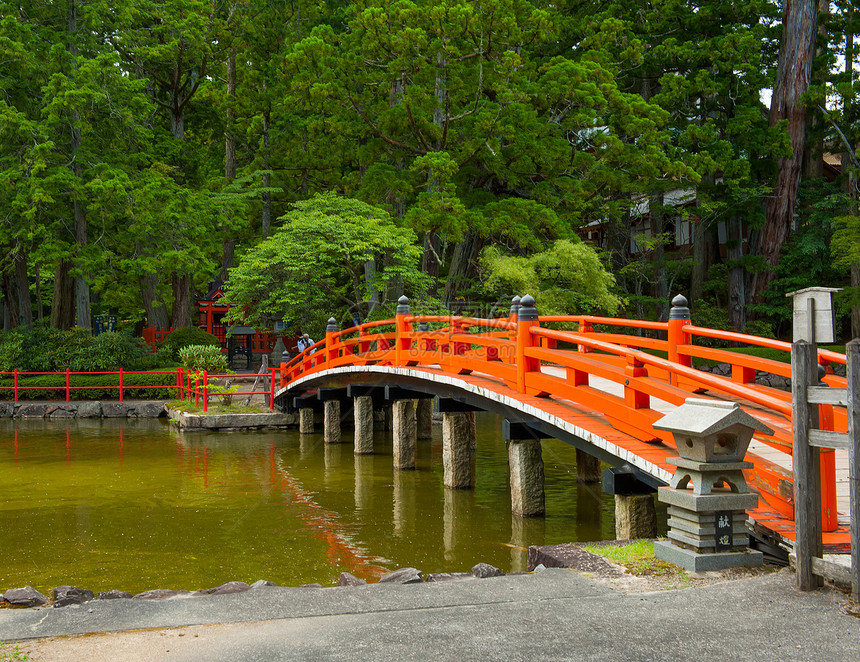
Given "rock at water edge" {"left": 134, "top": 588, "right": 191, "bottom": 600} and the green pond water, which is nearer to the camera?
"rock at water edge" {"left": 134, "top": 588, "right": 191, "bottom": 600}

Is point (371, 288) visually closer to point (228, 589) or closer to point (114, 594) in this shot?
point (114, 594)

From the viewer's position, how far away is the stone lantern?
5602 millimetres

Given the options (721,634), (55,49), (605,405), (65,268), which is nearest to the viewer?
(721,634)

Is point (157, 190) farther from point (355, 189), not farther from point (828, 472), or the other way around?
point (828, 472)

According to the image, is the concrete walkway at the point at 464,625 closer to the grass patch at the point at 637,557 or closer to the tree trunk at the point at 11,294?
the grass patch at the point at 637,557

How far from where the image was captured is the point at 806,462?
4910 millimetres

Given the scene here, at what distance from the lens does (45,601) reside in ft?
17.7

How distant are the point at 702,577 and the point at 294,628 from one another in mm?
2831

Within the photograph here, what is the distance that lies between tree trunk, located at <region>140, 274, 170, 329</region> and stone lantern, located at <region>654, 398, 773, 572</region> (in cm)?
2959

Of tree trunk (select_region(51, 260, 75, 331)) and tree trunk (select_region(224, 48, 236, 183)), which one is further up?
tree trunk (select_region(224, 48, 236, 183))

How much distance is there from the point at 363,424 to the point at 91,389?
41.5ft

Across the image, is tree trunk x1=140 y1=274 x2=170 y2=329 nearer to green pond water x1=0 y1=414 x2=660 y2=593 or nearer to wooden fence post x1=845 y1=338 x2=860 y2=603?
green pond water x1=0 y1=414 x2=660 y2=593

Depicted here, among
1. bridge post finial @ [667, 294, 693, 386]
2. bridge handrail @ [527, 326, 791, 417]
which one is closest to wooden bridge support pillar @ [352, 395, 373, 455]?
bridge handrail @ [527, 326, 791, 417]

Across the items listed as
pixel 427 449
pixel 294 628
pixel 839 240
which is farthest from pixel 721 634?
pixel 839 240
